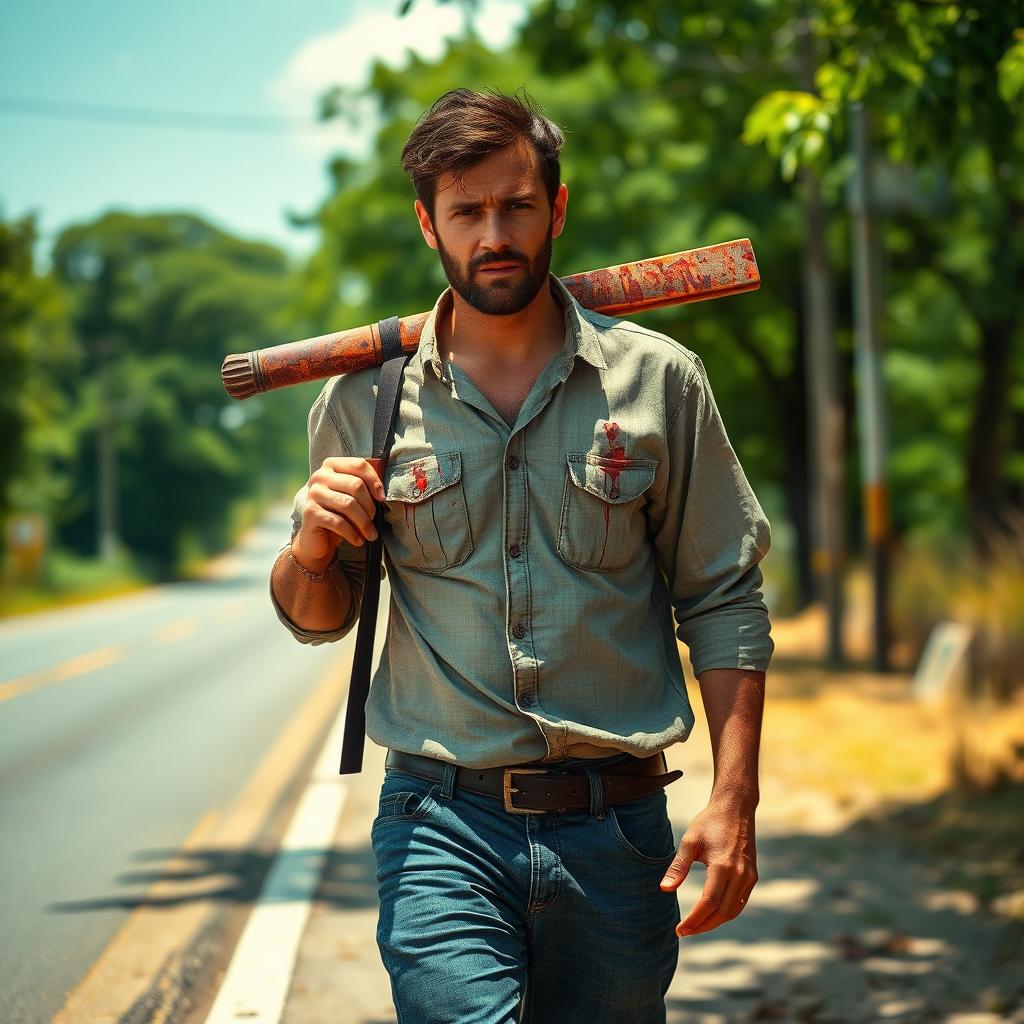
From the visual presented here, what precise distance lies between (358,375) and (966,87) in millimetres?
3039

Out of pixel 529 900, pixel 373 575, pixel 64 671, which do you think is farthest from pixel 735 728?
pixel 64 671

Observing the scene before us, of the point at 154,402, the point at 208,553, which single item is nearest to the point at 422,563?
the point at 154,402

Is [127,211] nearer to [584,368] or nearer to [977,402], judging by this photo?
[977,402]

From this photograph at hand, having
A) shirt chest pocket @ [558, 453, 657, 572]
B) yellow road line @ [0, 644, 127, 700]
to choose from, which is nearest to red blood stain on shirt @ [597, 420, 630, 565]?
shirt chest pocket @ [558, 453, 657, 572]

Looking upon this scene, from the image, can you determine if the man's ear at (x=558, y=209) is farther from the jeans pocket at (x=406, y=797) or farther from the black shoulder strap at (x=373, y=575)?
the jeans pocket at (x=406, y=797)

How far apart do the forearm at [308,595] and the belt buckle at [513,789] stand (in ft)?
1.51

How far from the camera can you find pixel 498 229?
263 cm

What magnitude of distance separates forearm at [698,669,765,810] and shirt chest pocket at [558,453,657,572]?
0.94 feet

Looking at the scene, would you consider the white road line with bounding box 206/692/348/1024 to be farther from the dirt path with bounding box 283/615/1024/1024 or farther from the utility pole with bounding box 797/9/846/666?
the utility pole with bounding box 797/9/846/666

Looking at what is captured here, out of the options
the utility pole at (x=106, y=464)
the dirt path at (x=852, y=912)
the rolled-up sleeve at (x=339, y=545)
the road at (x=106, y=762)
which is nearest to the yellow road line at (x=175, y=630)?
the road at (x=106, y=762)

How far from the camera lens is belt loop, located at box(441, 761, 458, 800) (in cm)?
259

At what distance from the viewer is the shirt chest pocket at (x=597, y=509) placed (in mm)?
2617

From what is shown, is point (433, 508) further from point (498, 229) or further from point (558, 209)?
point (558, 209)

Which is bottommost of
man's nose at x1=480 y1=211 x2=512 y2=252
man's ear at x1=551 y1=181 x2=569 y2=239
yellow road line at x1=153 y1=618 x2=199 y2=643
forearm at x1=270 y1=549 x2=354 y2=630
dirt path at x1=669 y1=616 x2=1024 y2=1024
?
yellow road line at x1=153 y1=618 x2=199 y2=643
